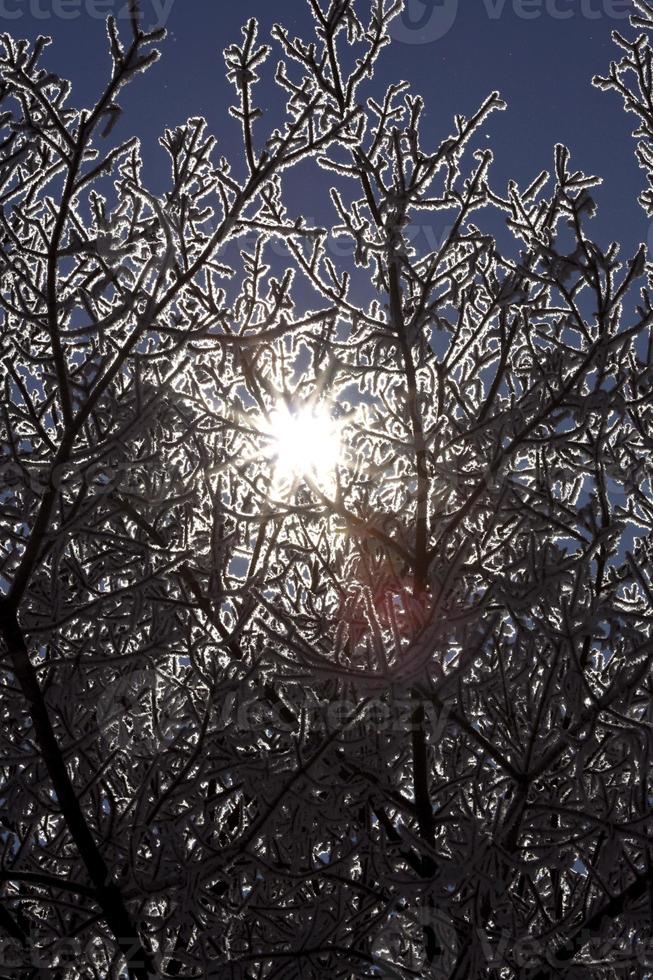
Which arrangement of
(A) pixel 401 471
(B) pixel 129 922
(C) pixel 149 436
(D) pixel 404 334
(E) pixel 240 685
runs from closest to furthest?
1. (B) pixel 129 922
2. (E) pixel 240 685
3. (D) pixel 404 334
4. (C) pixel 149 436
5. (A) pixel 401 471

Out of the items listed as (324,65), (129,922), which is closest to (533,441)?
(324,65)

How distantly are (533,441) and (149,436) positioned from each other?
1600 mm

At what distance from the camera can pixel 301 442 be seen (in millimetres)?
3174

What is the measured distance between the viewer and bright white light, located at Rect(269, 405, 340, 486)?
313 centimetres

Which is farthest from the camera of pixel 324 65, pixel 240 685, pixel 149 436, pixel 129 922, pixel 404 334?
pixel 149 436

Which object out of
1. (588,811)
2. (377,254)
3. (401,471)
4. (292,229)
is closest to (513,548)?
(401,471)

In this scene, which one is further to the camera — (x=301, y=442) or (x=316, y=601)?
(x=316, y=601)

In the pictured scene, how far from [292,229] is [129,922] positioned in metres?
2.21

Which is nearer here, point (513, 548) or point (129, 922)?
point (129, 922)

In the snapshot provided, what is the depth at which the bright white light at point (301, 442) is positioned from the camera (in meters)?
3.13

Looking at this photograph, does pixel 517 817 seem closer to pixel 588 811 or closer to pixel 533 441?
pixel 588 811

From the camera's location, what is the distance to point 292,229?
2.79 meters

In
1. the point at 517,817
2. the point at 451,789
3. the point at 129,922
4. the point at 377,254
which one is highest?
the point at 377,254

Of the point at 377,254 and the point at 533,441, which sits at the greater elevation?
the point at 377,254
